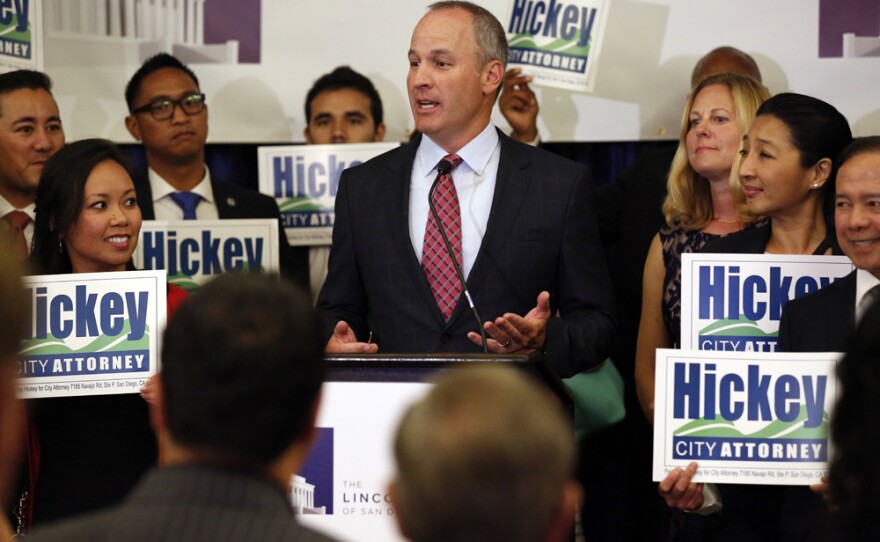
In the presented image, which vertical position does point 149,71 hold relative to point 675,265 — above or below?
above

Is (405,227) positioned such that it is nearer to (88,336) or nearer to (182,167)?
(88,336)

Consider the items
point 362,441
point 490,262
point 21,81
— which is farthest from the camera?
point 21,81

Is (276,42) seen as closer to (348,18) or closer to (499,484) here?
(348,18)

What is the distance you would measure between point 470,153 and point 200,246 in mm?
1203

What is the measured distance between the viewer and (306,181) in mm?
4809

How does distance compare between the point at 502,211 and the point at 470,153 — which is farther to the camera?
the point at 470,153

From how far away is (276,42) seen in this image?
5.19 meters

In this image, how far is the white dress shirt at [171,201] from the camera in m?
4.70

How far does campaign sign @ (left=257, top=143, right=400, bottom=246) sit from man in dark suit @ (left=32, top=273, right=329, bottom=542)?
325 centimetres

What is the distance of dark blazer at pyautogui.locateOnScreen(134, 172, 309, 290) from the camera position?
182 inches

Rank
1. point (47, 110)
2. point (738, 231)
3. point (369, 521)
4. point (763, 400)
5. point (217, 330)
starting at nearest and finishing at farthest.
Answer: point (217, 330) → point (369, 521) → point (763, 400) → point (738, 231) → point (47, 110)

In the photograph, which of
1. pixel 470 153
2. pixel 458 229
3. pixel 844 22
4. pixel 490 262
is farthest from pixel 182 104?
pixel 844 22

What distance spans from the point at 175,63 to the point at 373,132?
0.83m

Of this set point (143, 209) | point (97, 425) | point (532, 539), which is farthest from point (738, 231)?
point (532, 539)
